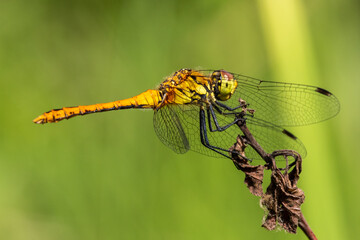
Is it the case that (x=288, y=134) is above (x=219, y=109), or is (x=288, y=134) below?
below

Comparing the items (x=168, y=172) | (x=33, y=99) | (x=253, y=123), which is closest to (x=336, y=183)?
(x=253, y=123)

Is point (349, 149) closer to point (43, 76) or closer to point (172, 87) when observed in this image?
point (172, 87)

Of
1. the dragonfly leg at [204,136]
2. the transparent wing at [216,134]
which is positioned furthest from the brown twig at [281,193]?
the dragonfly leg at [204,136]

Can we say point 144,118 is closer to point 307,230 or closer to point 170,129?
point 170,129

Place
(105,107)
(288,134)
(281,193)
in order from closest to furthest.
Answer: (281,193), (288,134), (105,107)

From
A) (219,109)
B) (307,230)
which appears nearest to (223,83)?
(219,109)

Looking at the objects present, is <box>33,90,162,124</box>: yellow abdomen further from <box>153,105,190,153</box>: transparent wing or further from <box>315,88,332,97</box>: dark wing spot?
<box>315,88,332,97</box>: dark wing spot
